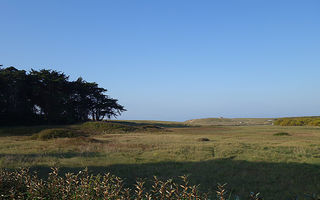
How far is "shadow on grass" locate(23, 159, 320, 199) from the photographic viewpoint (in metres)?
7.98

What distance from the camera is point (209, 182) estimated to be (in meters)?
8.90

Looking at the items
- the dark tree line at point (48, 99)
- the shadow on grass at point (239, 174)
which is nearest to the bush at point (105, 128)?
the dark tree line at point (48, 99)

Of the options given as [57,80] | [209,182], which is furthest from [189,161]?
[57,80]

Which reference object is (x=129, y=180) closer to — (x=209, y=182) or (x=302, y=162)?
(x=209, y=182)

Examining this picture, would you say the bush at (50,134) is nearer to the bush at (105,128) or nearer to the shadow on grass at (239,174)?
the bush at (105,128)

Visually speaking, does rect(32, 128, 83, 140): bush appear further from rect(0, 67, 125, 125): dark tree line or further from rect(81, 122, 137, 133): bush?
rect(0, 67, 125, 125): dark tree line

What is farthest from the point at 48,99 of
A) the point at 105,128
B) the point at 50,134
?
the point at 50,134

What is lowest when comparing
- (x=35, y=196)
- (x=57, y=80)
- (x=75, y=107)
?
(x=35, y=196)

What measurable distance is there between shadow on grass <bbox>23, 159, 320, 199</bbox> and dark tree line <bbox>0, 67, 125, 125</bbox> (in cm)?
3400

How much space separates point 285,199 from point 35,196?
668cm

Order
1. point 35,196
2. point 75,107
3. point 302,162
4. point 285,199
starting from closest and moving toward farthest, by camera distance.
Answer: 1. point 35,196
2. point 285,199
3. point 302,162
4. point 75,107

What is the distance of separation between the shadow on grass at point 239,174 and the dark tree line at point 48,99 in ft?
112

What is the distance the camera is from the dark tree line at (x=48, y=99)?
38.8m

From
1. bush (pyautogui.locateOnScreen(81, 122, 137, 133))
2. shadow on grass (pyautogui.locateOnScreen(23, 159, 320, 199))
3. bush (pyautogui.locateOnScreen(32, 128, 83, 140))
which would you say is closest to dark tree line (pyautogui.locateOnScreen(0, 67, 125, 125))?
bush (pyautogui.locateOnScreen(81, 122, 137, 133))
